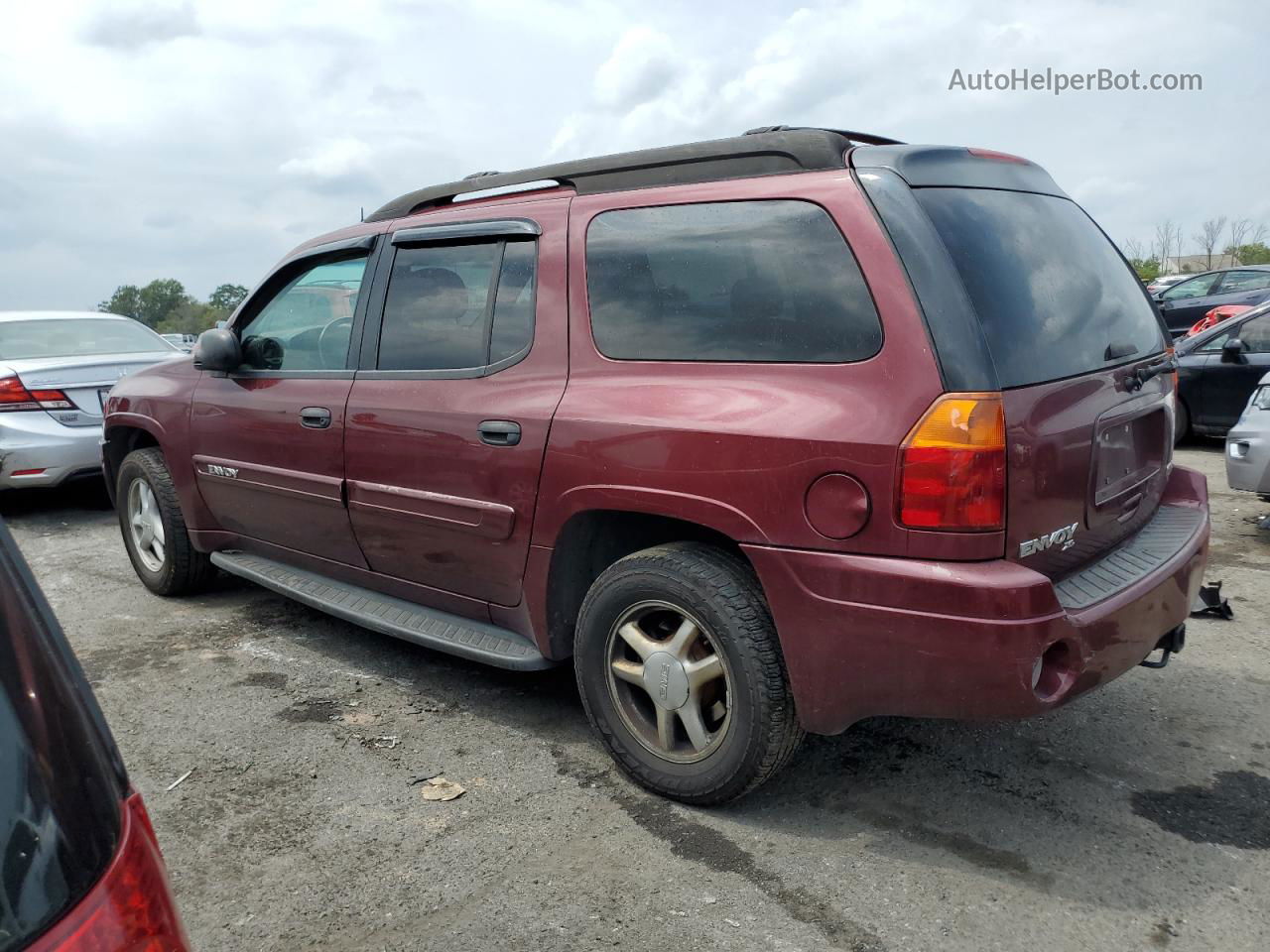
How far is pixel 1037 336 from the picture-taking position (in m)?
2.67

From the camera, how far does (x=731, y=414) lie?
8.96 ft

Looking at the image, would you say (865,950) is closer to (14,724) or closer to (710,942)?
(710,942)

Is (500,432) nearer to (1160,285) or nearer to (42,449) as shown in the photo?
Answer: (42,449)

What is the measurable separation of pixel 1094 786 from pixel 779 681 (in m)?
1.11

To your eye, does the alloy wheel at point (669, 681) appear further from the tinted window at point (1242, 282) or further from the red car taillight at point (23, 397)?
the tinted window at point (1242, 282)

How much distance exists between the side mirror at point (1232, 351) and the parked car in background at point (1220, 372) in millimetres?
16

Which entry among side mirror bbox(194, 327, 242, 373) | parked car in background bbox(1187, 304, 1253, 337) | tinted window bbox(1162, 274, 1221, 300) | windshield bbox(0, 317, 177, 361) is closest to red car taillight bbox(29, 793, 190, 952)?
side mirror bbox(194, 327, 242, 373)

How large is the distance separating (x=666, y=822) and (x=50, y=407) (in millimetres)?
6021

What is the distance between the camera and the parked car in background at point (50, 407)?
694 cm

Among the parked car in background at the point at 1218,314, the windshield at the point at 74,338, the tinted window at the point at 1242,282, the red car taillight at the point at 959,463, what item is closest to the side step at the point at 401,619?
the red car taillight at the point at 959,463

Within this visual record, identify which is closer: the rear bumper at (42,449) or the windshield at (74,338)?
the rear bumper at (42,449)

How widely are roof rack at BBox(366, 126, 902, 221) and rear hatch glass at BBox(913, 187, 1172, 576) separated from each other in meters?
0.34

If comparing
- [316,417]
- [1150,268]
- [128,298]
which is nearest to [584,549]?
[316,417]

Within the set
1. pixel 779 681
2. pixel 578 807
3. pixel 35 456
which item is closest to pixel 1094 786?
pixel 779 681
